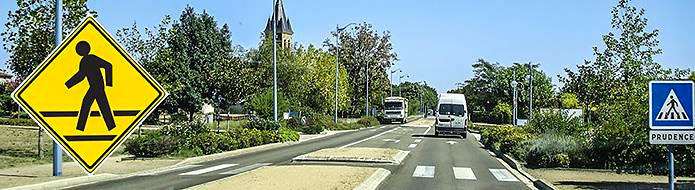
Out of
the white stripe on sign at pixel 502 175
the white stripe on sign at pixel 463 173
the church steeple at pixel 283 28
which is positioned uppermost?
the church steeple at pixel 283 28

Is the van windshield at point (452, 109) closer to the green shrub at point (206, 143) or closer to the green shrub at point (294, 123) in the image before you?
the green shrub at point (294, 123)

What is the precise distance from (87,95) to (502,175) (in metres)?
16.6

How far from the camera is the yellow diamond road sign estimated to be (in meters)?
4.55

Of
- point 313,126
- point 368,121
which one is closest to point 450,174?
point 313,126

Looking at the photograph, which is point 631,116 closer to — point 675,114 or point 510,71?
point 675,114

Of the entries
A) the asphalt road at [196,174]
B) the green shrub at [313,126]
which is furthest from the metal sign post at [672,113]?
the green shrub at [313,126]

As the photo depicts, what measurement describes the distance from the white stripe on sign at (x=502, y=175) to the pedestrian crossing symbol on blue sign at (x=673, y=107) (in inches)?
372

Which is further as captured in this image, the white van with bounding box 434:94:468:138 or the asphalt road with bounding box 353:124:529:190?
the white van with bounding box 434:94:468:138

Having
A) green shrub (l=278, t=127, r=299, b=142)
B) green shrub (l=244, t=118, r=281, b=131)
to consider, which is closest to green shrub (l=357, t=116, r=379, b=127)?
green shrub (l=278, t=127, r=299, b=142)

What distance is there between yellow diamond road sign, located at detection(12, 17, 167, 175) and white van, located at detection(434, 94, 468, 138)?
4071 cm

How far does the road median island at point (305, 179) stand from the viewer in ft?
47.7

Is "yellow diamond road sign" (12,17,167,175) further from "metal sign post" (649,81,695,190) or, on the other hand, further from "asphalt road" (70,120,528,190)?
"asphalt road" (70,120,528,190)

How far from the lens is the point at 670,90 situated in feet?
30.7

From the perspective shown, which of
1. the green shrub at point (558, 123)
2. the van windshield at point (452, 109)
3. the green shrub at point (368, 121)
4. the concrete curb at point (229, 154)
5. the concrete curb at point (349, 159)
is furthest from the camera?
the green shrub at point (368, 121)
